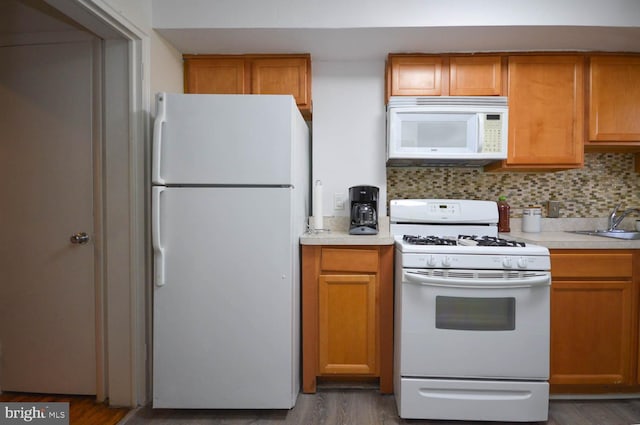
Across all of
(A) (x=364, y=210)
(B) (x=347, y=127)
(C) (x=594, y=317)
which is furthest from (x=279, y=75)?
(C) (x=594, y=317)

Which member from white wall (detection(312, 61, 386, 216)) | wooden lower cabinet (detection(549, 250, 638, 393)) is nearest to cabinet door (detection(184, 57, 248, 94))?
white wall (detection(312, 61, 386, 216))

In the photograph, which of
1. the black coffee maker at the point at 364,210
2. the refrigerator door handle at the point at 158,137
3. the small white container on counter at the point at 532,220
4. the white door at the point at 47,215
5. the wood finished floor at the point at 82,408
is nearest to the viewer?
the refrigerator door handle at the point at 158,137

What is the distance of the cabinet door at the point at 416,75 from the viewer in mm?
2008

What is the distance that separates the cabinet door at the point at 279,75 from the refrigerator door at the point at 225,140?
59cm

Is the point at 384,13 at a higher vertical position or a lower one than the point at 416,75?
higher

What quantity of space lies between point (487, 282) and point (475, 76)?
1.34 meters

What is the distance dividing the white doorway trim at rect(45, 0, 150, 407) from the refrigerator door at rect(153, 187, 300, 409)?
198mm

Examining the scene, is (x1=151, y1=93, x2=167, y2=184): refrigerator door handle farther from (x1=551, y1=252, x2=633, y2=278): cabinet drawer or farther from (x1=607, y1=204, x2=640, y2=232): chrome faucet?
(x1=607, y1=204, x2=640, y2=232): chrome faucet

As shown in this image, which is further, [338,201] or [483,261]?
[338,201]

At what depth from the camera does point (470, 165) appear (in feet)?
7.35

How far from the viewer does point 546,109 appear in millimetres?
1988

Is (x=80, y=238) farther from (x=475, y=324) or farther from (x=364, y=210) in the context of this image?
(x=475, y=324)

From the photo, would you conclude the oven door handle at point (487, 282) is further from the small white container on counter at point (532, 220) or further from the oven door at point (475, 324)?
the small white container on counter at point (532, 220)

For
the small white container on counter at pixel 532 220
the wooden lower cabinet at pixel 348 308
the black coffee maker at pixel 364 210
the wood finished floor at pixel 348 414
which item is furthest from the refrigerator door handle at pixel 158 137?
the small white container on counter at pixel 532 220
